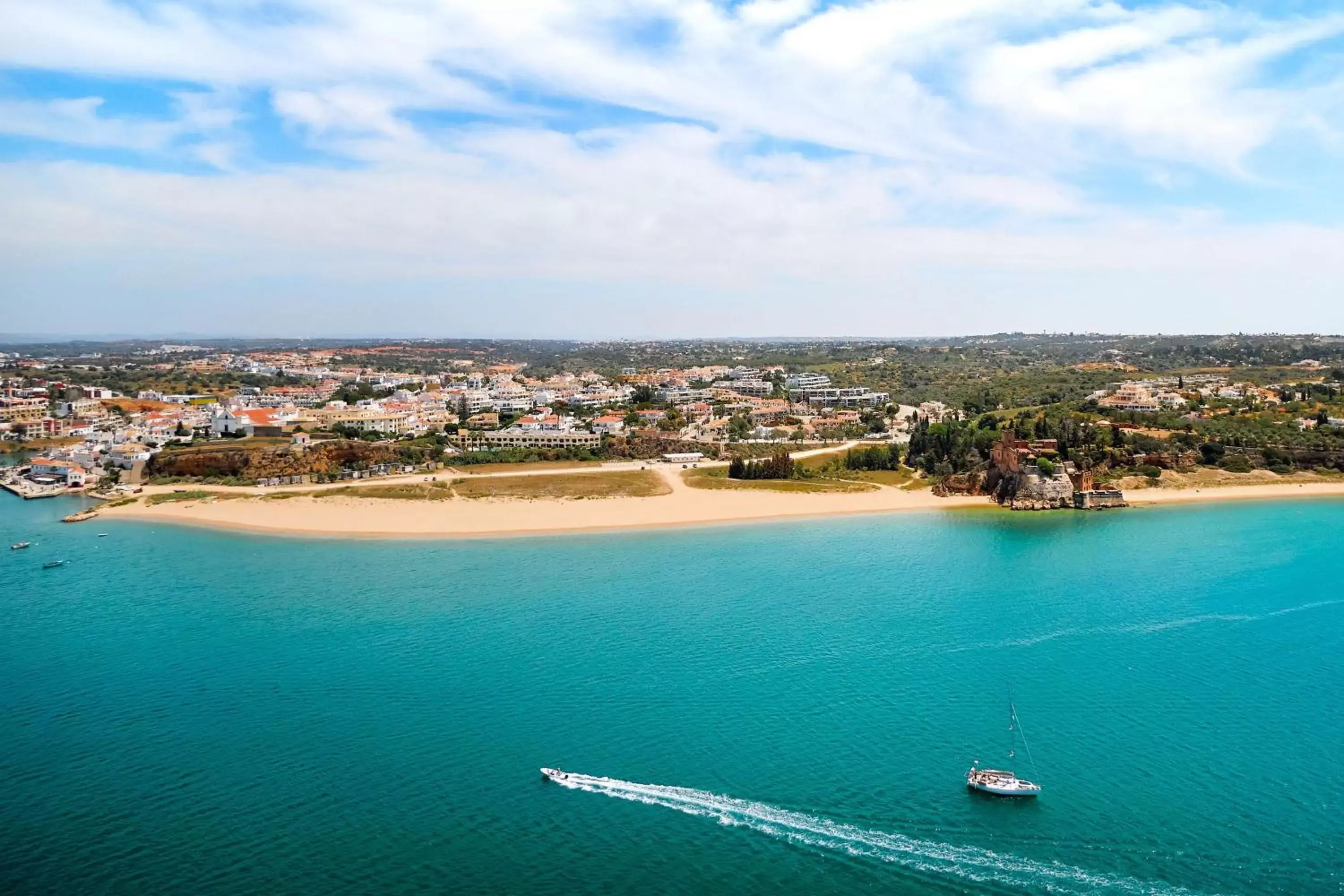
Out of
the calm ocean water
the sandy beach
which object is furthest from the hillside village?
the calm ocean water

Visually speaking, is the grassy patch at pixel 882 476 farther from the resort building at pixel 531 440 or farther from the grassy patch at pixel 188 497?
the grassy patch at pixel 188 497

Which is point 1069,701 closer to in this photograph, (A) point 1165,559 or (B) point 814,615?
(B) point 814,615

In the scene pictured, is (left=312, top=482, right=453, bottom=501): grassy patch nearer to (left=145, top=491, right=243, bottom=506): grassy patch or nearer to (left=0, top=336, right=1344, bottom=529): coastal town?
(left=0, top=336, right=1344, bottom=529): coastal town

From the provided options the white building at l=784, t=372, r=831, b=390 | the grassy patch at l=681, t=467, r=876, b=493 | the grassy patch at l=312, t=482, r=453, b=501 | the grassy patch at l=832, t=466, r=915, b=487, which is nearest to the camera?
the grassy patch at l=312, t=482, r=453, b=501

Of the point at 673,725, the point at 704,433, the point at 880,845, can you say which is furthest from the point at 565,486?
the point at 880,845

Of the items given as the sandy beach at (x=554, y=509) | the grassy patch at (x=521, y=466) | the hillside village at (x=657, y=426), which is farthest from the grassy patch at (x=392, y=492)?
the grassy patch at (x=521, y=466)

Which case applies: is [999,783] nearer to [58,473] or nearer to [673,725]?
[673,725]
